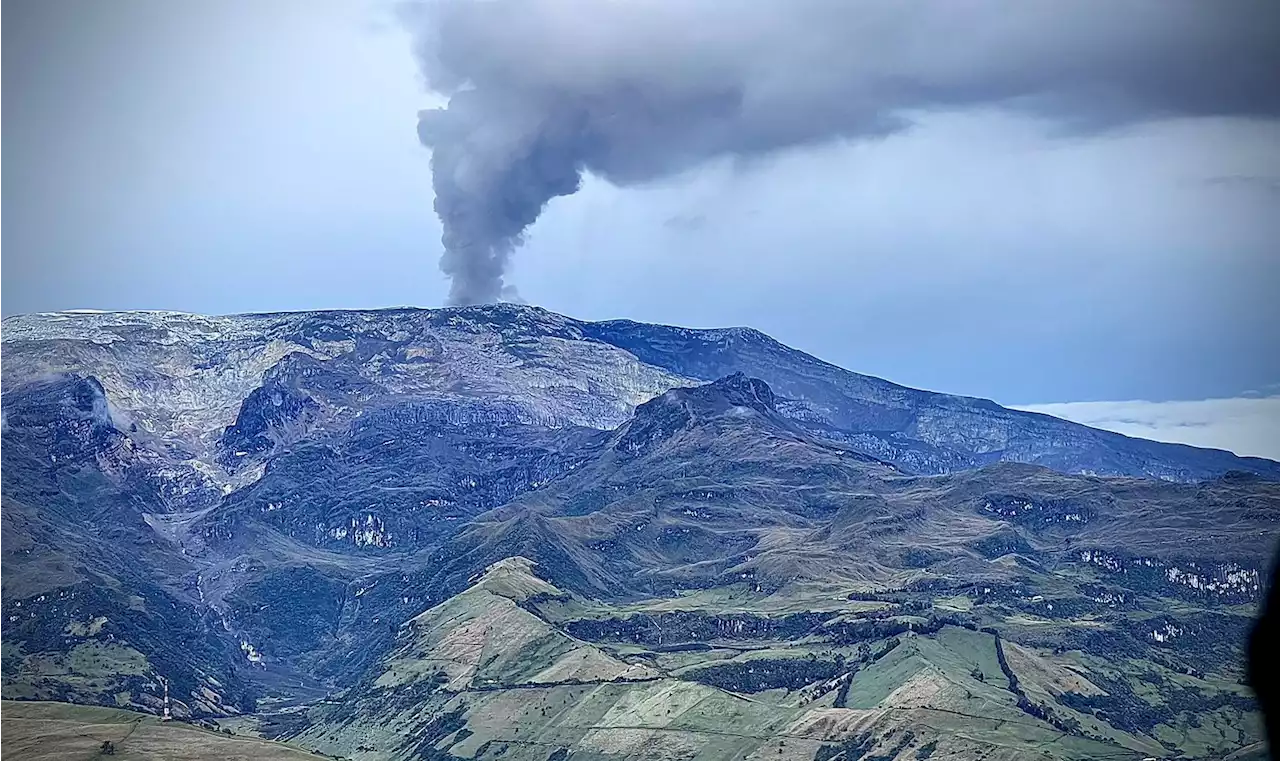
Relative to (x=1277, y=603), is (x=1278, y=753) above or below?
below
